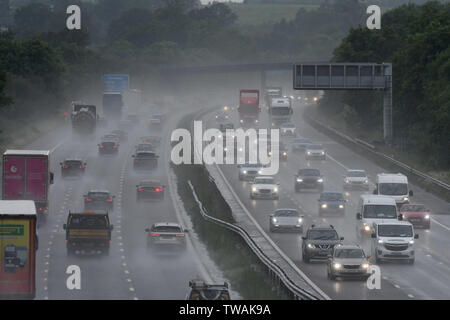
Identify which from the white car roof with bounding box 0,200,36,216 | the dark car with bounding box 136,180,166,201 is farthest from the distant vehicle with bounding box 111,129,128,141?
the white car roof with bounding box 0,200,36,216

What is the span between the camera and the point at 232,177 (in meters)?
83.7

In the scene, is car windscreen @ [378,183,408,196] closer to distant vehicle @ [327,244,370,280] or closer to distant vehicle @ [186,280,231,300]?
distant vehicle @ [327,244,370,280]

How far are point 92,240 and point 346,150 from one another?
2268 inches

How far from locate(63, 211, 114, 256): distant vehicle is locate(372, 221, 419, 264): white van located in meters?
12.0

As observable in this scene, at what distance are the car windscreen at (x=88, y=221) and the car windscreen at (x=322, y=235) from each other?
9.42 m

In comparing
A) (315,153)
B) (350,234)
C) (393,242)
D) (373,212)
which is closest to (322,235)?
(393,242)

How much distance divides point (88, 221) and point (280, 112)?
83.6 metres

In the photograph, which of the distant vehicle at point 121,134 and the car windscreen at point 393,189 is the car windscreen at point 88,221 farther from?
the distant vehicle at point 121,134

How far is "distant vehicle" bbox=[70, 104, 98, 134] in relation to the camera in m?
111

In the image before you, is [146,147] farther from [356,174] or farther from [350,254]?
[350,254]

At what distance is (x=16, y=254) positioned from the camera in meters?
34.3

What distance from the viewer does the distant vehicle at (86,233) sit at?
4903 centimetres
